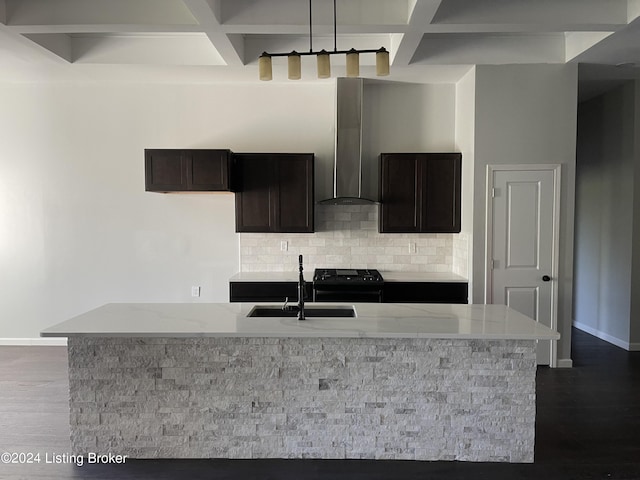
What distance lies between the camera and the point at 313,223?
4.61 m

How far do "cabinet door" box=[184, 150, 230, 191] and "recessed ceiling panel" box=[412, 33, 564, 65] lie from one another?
2096 millimetres

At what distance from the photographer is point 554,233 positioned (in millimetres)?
4223

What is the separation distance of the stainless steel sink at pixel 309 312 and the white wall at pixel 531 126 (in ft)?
6.37

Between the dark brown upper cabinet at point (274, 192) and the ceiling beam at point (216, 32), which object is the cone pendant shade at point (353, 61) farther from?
the dark brown upper cabinet at point (274, 192)

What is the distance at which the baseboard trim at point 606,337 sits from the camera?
479 centimetres

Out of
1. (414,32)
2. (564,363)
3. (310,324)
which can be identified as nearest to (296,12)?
(414,32)

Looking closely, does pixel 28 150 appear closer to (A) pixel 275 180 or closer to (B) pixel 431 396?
(A) pixel 275 180

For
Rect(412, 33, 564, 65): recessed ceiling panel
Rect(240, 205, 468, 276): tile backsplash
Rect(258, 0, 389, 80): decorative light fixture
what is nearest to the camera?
Rect(258, 0, 389, 80): decorative light fixture

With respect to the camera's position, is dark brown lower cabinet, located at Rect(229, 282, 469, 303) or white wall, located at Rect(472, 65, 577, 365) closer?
white wall, located at Rect(472, 65, 577, 365)

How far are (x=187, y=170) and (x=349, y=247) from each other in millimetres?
1919

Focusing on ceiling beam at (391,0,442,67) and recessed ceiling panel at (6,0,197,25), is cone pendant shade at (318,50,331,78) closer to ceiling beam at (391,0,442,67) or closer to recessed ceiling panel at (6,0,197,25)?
ceiling beam at (391,0,442,67)

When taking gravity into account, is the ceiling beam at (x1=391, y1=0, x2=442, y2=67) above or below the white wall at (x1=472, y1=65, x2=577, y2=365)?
above

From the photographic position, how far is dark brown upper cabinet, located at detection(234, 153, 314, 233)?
14.9 feet

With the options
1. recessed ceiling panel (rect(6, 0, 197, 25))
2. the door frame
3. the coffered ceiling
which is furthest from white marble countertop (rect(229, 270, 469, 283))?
recessed ceiling panel (rect(6, 0, 197, 25))
